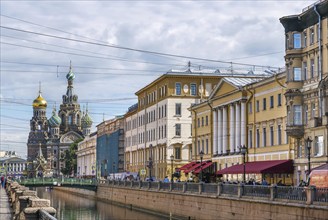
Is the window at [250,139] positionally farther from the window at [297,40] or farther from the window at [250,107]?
the window at [297,40]

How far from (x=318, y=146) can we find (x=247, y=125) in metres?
16.8

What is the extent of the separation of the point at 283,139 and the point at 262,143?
4.85 meters

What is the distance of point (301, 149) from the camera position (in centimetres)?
4978

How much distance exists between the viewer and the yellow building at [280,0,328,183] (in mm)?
45312

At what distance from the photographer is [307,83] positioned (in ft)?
158

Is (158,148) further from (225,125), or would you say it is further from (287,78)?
(287,78)

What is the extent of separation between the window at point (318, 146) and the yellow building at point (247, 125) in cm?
542

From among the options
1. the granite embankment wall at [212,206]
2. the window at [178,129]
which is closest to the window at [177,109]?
the window at [178,129]

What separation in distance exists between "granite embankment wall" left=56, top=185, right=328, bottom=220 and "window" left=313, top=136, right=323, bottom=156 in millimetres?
7939

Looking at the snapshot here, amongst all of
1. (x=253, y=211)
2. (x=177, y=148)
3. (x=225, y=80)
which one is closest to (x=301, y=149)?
(x=253, y=211)

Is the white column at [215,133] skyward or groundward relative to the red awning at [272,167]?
skyward

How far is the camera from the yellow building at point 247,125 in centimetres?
5484

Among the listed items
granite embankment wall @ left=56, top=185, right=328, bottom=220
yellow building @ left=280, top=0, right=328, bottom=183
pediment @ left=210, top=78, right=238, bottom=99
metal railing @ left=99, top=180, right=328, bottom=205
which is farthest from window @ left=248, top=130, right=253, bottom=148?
yellow building @ left=280, top=0, right=328, bottom=183

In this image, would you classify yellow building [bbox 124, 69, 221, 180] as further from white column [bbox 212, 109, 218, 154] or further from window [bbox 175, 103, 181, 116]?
white column [bbox 212, 109, 218, 154]
